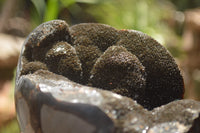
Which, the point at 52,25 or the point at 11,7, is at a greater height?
the point at 52,25

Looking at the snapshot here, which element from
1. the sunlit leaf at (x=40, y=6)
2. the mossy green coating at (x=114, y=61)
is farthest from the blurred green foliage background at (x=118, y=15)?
the mossy green coating at (x=114, y=61)

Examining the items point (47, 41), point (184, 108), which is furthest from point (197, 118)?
point (47, 41)

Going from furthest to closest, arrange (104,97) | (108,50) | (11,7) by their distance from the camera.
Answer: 1. (11,7)
2. (108,50)
3. (104,97)

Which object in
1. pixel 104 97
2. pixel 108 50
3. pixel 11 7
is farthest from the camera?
pixel 11 7

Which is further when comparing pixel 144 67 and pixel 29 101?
pixel 144 67

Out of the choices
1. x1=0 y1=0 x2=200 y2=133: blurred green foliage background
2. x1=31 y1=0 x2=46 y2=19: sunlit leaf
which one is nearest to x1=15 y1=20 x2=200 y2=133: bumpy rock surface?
x1=0 y1=0 x2=200 y2=133: blurred green foliage background

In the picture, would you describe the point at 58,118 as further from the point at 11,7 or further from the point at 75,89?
the point at 11,7
